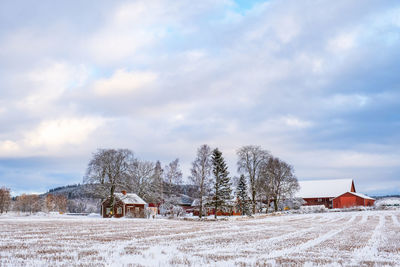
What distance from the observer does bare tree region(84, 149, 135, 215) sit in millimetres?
68875

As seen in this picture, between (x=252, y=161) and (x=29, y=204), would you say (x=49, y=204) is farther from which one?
(x=252, y=161)

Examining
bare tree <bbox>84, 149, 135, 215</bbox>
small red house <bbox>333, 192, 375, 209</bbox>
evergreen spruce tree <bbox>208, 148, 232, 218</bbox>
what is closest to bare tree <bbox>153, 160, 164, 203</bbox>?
bare tree <bbox>84, 149, 135, 215</bbox>

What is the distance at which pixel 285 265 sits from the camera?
11.4m

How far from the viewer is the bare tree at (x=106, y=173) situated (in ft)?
226

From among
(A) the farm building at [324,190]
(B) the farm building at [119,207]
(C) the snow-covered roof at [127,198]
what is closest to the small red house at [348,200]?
(A) the farm building at [324,190]

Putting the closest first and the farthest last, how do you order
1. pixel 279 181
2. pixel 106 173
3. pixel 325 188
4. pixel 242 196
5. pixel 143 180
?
pixel 106 173 → pixel 242 196 → pixel 279 181 → pixel 143 180 → pixel 325 188

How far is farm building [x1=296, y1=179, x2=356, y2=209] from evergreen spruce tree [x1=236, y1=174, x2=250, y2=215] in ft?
128

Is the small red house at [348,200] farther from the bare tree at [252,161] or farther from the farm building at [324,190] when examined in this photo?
the bare tree at [252,161]

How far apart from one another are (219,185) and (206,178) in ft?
9.65

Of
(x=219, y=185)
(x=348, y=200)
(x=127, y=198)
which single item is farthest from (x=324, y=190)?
(x=127, y=198)

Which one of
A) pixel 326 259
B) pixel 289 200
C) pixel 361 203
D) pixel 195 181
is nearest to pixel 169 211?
pixel 195 181

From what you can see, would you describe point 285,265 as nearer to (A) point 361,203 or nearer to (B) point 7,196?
(A) point 361,203

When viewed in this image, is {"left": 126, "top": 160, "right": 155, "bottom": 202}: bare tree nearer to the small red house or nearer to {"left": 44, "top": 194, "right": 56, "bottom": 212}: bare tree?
the small red house

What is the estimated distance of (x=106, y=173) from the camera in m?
69.9
